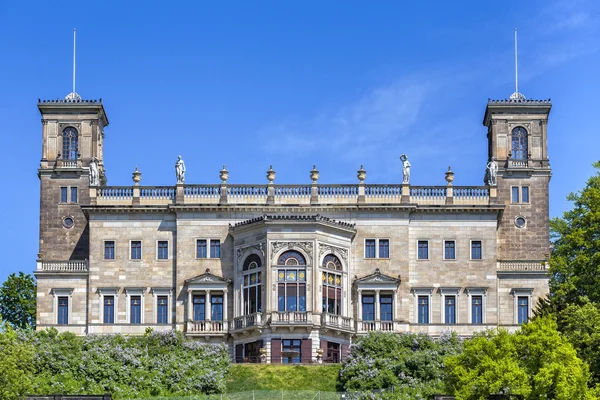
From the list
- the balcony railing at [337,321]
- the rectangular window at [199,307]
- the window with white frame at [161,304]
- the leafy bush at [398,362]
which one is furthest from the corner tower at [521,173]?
the window with white frame at [161,304]

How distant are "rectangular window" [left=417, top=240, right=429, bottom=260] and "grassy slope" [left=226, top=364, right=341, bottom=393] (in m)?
13.5

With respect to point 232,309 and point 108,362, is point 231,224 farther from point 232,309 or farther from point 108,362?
point 108,362

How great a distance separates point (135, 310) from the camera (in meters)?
101

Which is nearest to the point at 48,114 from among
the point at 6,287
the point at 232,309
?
the point at 6,287

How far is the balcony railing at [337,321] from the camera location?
318 feet

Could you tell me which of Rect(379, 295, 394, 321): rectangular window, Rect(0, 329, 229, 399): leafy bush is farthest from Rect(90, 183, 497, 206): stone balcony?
Rect(0, 329, 229, 399): leafy bush

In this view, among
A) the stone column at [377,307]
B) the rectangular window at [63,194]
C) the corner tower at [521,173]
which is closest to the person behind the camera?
the stone column at [377,307]

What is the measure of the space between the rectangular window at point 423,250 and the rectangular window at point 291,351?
10.5 metres

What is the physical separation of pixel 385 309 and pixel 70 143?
950 inches

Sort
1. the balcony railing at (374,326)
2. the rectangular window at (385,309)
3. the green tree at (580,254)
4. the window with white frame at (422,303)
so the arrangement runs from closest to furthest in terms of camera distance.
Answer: the green tree at (580,254) < the balcony railing at (374,326) < the rectangular window at (385,309) < the window with white frame at (422,303)

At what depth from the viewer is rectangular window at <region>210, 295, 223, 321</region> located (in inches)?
3925

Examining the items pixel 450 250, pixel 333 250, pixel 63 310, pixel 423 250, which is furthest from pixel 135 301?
pixel 450 250

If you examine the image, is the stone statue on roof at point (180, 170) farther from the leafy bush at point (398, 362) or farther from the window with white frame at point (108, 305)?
→ the leafy bush at point (398, 362)

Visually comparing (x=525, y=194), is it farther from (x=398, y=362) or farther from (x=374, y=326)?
(x=398, y=362)
